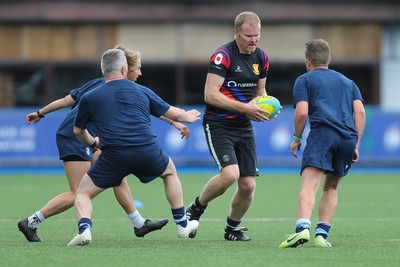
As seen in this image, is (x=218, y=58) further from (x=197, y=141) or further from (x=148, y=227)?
(x=197, y=141)

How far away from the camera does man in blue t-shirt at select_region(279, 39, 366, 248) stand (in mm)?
9852

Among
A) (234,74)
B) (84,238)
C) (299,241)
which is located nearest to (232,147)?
(234,74)

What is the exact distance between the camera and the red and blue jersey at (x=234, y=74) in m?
10.5

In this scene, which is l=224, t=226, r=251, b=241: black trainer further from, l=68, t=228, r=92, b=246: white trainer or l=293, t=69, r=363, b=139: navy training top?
l=68, t=228, r=92, b=246: white trainer

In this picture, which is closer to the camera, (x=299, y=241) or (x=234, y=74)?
(x=299, y=241)

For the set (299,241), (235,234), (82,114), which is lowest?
(235,234)

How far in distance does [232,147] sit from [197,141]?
13248mm

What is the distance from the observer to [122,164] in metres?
9.80

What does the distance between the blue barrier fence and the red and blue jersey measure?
12941mm

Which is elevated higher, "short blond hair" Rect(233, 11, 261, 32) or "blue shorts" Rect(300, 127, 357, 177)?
"short blond hair" Rect(233, 11, 261, 32)

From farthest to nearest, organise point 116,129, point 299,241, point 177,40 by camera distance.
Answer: point 177,40 < point 116,129 < point 299,241

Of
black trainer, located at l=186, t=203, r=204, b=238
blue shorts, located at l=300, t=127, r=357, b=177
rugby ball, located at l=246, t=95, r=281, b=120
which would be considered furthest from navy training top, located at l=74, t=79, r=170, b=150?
Result: blue shorts, located at l=300, t=127, r=357, b=177

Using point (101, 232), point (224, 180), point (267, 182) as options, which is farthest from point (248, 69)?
point (267, 182)

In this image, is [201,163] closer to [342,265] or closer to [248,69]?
[248,69]
